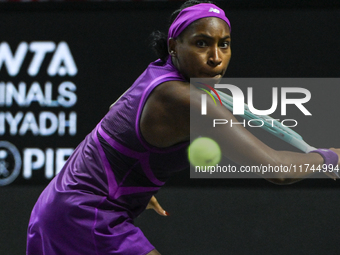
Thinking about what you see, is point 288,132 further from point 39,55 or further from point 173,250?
point 39,55

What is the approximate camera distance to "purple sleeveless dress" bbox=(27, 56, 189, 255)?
1608 mm

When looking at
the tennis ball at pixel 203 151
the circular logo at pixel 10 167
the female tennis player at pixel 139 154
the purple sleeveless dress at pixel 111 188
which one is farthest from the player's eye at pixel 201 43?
the circular logo at pixel 10 167

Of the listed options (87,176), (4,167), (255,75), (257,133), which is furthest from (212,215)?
(87,176)

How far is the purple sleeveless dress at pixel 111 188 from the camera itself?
161cm

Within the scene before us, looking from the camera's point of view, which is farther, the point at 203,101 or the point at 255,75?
the point at 255,75

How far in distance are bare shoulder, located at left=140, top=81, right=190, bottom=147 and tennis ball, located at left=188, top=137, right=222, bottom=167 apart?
0.10 metres

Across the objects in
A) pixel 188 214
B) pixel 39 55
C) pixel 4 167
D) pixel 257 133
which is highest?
pixel 39 55

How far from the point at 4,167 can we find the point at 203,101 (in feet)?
8.83

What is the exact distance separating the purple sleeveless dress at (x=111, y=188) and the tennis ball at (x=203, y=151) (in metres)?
0.04

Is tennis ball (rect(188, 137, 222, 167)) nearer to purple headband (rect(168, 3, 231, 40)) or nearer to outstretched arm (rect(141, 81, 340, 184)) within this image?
outstretched arm (rect(141, 81, 340, 184))

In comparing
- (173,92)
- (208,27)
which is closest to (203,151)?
(173,92)

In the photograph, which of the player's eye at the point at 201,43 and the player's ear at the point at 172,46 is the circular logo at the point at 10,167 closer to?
the player's ear at the point at 172,46

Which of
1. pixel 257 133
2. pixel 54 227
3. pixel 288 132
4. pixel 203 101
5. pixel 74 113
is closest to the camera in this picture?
pixel 203 101

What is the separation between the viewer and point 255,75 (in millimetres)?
3658
